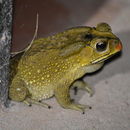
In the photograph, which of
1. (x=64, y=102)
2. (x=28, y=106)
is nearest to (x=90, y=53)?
(x=64, y=102)

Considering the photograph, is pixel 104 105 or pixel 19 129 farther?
pixel 104 105

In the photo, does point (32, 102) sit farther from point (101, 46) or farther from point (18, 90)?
point (101, 46)

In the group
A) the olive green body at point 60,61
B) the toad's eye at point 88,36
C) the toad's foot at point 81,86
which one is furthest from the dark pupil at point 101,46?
the toad's foot at point 81,86

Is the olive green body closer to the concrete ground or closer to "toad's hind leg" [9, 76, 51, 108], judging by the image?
"toad's hind leg" [9, 76, 51, 108]

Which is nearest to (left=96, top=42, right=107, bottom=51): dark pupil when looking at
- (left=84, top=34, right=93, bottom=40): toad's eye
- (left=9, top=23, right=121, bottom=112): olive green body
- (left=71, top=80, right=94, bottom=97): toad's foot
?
(left=9, top=23, right=121, bottom=112): olive green body

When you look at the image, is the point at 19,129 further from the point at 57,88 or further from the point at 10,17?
the point at 10,17

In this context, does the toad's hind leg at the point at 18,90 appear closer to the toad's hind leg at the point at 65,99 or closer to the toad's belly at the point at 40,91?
the toad's belly at the point at 40,91
